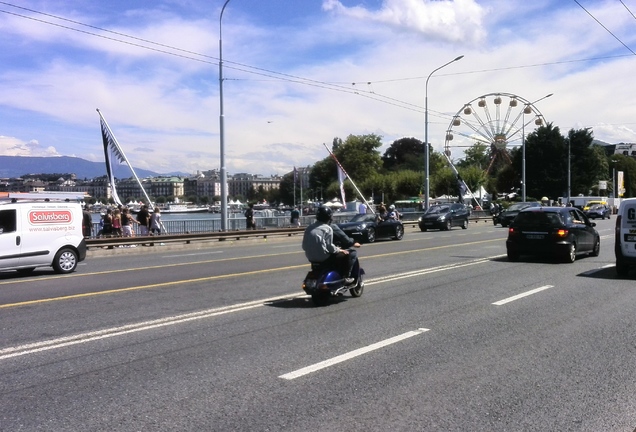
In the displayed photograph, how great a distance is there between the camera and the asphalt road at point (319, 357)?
4.79m

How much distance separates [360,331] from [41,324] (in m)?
4.30

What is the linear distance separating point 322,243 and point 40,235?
888 cm

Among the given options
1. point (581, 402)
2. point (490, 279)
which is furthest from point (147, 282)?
point (581, 402)

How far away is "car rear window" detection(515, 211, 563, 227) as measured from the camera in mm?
16344


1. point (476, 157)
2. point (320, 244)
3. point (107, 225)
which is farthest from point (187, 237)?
point (476, 157)

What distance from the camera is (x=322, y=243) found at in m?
Result: 9.55

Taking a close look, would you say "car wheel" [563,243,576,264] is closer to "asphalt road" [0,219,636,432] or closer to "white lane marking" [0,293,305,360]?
"asphalt road" [0,219,636,432]

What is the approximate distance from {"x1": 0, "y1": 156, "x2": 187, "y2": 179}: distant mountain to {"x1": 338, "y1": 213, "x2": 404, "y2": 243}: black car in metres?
12.3

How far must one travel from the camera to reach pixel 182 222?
30.1 m

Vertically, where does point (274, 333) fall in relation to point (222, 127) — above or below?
below

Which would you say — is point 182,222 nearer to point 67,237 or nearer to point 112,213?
point 112,213

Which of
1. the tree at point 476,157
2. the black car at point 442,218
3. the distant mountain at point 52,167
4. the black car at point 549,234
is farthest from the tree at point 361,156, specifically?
the black car at point 549,234

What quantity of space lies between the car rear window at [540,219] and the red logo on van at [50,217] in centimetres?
1207

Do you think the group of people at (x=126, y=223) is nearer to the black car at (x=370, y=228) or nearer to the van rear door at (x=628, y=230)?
the black car at (x=370, y=228)
